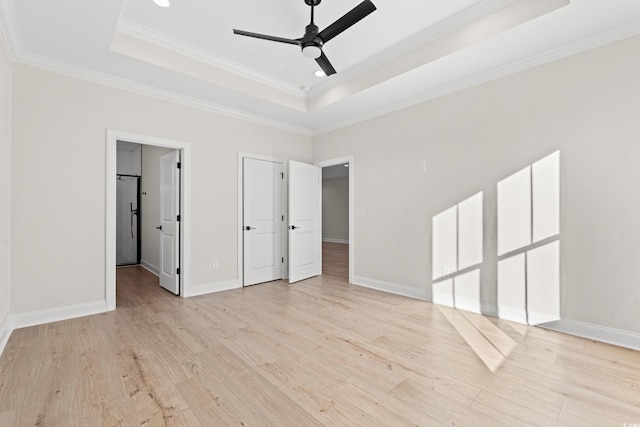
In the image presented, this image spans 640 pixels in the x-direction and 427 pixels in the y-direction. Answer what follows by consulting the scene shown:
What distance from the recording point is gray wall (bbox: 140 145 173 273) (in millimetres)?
5425

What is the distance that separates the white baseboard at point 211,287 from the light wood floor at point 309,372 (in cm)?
70

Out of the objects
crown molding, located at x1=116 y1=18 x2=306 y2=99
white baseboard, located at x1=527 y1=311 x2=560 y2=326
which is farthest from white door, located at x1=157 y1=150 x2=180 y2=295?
white baseboard, located at x1=527 y1=311 x2=560 y2=326

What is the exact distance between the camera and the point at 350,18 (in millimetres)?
2211

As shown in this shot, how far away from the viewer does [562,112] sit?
2805 millimetres

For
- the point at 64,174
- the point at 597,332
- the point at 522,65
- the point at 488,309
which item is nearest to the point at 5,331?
the point at 64,174

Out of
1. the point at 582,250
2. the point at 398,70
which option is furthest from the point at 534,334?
the point at 398,70

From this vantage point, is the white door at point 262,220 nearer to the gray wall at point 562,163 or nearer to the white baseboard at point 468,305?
the gray wall at point 562,163

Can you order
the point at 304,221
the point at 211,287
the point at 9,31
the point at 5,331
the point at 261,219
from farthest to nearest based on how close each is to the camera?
the point at 304,221 → the point at 261,219 → the point at 211,287 → the point at 5,331 → the point at 9,31

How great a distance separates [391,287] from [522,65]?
312 centimetres

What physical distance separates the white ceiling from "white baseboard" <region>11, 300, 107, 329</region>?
2592 mm

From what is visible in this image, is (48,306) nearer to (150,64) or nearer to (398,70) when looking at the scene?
(150,64)

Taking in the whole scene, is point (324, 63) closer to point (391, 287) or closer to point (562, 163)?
point (562, 163)

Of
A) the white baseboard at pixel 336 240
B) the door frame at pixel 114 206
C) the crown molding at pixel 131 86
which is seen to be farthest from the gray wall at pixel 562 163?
the white baseboard at pixel 336 240

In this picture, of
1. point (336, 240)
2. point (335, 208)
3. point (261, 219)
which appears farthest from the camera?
point (335, 208)
